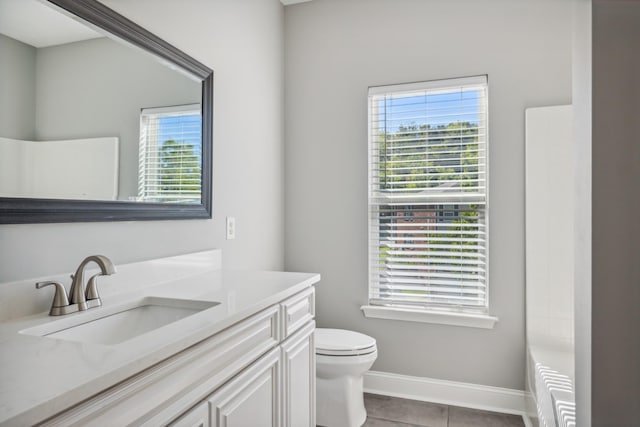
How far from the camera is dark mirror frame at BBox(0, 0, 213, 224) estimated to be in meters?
1.10

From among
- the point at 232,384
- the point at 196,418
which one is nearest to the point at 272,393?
the point at 232,384

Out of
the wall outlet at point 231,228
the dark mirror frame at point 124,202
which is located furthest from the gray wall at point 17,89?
the wall outlet at point 231,228

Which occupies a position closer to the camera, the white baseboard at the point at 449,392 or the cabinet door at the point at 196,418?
the cabinet door at the point at 196,418

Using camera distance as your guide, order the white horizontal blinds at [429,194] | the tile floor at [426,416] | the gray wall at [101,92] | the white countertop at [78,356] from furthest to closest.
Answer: the white horizontal blinds at [429,194] → the tile floor at [426,416] → the gray wall at [101,92] → the white countertop at [78,356]

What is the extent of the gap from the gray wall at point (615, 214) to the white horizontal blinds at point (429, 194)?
171cm

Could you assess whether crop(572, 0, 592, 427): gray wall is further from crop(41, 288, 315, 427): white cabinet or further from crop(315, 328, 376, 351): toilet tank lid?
crop(315, 328, 376, 351): toilet tank lid

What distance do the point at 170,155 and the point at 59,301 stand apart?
76 cm

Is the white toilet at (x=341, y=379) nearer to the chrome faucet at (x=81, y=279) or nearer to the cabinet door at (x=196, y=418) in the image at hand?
the cabinet door at (x=196, y=418)

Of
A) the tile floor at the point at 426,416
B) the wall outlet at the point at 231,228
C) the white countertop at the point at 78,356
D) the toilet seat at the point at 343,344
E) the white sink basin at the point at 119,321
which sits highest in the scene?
the wall outlet at the point at 231,228

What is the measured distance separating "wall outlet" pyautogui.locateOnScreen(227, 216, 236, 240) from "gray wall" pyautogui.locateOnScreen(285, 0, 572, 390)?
2.26ft

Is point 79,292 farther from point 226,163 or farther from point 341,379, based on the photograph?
point 341,379

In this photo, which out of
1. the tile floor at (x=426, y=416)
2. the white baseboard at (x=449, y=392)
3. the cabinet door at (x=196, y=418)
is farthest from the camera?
the white baseboard at (x=449, y=392)

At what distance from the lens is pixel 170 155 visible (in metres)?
1.67

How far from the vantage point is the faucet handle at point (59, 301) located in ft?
3.56
